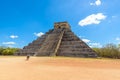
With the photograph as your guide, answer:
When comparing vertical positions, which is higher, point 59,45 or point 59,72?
point 59,45

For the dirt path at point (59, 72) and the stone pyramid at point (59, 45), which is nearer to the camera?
the dirt path at point (59, 72)

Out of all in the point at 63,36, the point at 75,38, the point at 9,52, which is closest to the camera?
the point at 75,38

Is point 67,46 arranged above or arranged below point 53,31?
below

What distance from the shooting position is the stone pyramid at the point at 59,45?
110ft

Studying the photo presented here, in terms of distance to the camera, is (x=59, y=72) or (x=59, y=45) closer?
(x=59, y=72)

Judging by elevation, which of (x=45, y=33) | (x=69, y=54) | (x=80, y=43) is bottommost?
(x=69, y=54)

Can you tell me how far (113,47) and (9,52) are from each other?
28.4 metres

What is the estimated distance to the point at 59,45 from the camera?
37.0 m

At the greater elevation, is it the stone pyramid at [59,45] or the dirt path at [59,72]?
the stone pyramid at [59,45]

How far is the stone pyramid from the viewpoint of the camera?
33.5 m

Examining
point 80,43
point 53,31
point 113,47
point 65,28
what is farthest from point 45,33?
point 113,47

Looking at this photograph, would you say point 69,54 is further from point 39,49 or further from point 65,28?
point 65,28

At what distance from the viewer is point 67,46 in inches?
1405

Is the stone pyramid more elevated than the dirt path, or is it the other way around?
the stone pyramid
